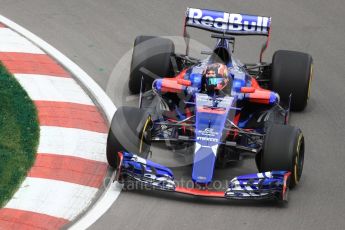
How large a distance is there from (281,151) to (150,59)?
302 cm

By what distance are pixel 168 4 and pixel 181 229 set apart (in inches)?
294

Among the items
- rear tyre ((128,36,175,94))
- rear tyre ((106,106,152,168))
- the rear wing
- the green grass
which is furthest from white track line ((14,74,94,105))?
rear tyre ((106,106,152,168))

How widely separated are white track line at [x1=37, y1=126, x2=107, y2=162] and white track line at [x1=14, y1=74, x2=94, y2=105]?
98 centimetres

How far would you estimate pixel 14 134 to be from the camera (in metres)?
12.1

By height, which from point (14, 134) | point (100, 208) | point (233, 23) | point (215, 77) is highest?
point (233, 23)

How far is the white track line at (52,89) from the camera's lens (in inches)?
519

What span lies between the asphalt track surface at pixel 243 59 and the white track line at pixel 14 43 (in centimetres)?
41

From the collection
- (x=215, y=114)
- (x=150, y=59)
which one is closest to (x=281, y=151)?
(x=215, y=114)

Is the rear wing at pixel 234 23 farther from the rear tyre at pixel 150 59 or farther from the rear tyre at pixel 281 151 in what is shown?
the rear tyre at pixel 281 151

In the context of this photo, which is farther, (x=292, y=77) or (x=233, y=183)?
(x=292, y=77)

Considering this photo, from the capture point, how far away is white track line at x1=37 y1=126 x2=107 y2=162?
11664 mm

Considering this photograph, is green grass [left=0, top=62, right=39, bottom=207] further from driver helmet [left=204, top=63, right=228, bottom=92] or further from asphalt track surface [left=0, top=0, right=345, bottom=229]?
driver helmet [left=204, top=63, right=228, bottom=92]

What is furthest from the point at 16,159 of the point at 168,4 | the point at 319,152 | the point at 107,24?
the point at 168,4

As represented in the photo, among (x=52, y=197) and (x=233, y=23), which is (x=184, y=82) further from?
(x=52, y=197)
